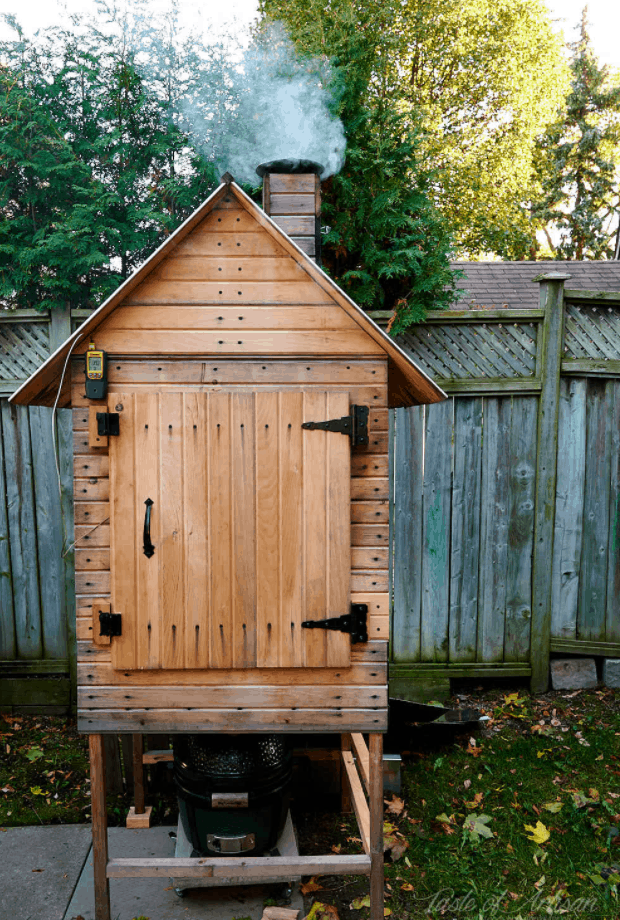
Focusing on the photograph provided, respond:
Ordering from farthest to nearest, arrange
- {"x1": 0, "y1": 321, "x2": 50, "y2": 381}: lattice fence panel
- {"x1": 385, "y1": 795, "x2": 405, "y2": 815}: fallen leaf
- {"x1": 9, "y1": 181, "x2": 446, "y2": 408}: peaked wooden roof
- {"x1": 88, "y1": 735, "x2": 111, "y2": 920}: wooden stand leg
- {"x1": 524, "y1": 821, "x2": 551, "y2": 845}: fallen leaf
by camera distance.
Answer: {"x1": 0, "y1": 321, "x2": 50, "y2": 381}: lattice fence panel < {"x1": 385, "y1": 795, "x2": 405, "y2": 815}: fallen leaf < {"x1": 524, "y1": 821, "x2": 551, "y2": 845}: fallen leaf < {"x1": 88, "y1": 735, "x2": 111, "y2": 920}: wooden stand leg < {"x1": 9, "y1": 181, "x2": 446, "y2": 408}: peaked wooden roof

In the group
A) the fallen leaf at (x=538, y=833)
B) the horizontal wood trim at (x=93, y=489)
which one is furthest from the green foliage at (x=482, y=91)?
the horizontal wood trim at (x=93, y=489)

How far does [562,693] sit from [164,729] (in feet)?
10.2

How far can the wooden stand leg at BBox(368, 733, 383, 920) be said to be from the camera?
274cm

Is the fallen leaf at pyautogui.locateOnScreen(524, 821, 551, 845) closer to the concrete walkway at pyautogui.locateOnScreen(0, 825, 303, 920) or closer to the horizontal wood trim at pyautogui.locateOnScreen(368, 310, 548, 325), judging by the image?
the concrete walkway at pyautogui.locateOnScreen(0, 825, 303, 920)

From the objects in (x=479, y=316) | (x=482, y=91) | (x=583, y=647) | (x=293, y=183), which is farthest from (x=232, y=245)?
(x=482, y=91)

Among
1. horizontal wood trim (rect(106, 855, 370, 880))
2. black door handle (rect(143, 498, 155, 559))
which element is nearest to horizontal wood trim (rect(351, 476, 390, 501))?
black door handle (rect(143, 498, 155, 559))

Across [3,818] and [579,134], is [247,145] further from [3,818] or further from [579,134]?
[579,134]

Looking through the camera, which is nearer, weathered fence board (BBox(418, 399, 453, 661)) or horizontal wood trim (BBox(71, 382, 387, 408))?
horizontal wood trim (BBox(71, 382, 387, 408))

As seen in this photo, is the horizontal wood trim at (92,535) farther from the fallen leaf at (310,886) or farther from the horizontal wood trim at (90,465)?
the fallen leaf at (310,886)

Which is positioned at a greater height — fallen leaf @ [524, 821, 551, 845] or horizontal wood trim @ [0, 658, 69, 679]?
Result: horizontal wood trim @ [0, 658, 69, 679]

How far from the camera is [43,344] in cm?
422

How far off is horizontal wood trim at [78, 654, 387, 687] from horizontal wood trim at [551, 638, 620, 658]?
95.7 inches

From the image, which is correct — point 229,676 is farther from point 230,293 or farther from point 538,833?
point 538,833

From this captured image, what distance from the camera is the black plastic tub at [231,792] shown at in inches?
113
